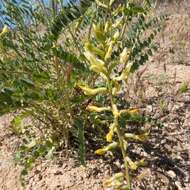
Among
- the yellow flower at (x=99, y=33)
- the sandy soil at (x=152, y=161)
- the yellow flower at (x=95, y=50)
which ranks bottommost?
the yellow flower at (x=95, y=50)

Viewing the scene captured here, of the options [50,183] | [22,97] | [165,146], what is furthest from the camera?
[165,146]

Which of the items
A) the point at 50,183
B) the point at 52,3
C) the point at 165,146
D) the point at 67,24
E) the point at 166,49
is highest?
the point at 166,49

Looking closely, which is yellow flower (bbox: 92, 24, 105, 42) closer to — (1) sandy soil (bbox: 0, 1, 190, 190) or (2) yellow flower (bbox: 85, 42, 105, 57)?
(2) yellow flower (bbox: 85, 42, 105, 57)

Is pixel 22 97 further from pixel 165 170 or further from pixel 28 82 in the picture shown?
pixel 165 170

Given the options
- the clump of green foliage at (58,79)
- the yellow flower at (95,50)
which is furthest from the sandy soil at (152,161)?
the yellow flower at (95,50)

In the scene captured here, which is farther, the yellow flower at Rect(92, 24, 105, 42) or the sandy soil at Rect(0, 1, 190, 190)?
the sandy soil at Rect(0, 1, 190, 190)

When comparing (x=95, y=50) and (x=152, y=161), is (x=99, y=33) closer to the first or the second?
(x=95, y=50)

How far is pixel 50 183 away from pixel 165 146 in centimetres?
66

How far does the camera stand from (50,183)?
2.52 m

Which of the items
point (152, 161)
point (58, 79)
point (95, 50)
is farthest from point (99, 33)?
point (152, 161)

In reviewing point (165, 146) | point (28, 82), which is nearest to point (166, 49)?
point (165, 146)

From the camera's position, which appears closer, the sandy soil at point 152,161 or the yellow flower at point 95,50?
the yellow flower at point 95,50

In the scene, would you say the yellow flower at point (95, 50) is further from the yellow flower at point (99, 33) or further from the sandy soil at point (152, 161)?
the sandy soil at point (152, 161)

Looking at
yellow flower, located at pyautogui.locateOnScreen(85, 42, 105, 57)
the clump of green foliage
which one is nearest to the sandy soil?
the clump of green foliage
